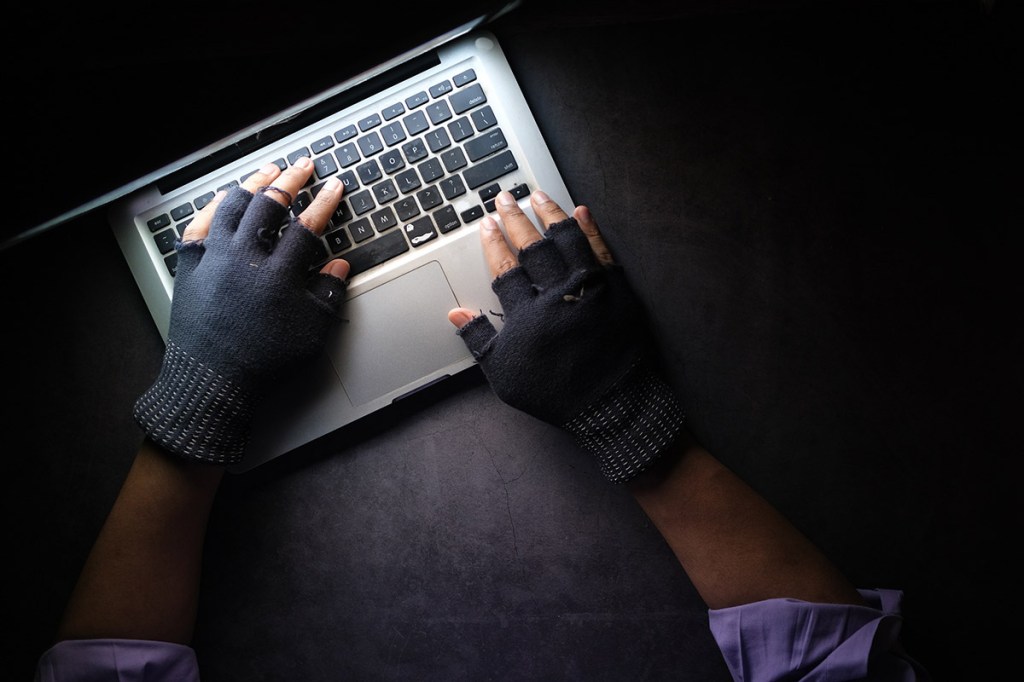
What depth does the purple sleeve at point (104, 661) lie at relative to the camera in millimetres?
696

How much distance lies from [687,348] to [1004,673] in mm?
600

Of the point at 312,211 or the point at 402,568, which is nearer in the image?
the point at 312,211

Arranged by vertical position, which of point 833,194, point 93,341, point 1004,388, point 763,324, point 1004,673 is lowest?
point 1004,673

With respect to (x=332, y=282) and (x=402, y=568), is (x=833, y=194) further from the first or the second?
(x=402, y=568)

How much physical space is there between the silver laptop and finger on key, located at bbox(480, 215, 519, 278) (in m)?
0.01

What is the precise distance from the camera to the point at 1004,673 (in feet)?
2.62

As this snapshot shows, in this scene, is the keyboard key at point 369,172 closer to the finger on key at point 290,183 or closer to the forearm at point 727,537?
the finger on key at point 290,183

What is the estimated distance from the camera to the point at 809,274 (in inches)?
31.5

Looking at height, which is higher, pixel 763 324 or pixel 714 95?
pixel 714 95

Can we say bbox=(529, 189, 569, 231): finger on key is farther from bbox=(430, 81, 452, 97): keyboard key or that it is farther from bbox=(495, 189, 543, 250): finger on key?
bbox=(430, 81, 452, 97): keyboard key

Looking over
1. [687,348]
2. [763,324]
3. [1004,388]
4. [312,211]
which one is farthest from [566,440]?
[1004,388]

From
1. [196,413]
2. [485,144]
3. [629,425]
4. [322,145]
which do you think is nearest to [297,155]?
[322,145]

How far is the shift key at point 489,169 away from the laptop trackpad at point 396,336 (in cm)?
11

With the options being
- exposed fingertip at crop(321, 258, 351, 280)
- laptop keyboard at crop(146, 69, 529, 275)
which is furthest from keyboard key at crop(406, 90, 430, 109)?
exposed fingertip at crop(321, 258, 351, 280)
